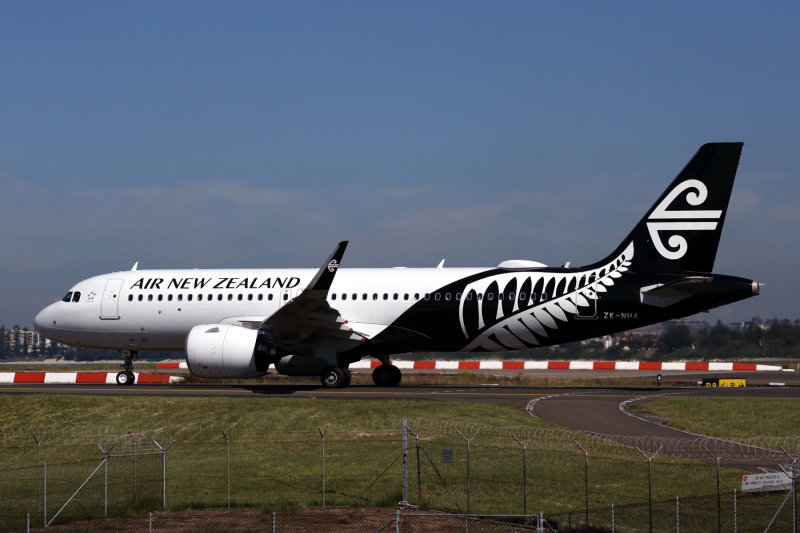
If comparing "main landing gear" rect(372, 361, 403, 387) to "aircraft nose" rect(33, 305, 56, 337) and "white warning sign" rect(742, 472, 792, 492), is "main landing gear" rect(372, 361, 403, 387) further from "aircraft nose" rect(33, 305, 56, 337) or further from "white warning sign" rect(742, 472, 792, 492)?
"white warning sign" rect(742, 472, 792, 492)

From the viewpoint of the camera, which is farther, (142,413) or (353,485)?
(142,413)

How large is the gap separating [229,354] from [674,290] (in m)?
16.9

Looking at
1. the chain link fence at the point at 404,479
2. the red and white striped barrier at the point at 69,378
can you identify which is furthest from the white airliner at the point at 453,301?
the red and white striped barrier at the point at 69,378

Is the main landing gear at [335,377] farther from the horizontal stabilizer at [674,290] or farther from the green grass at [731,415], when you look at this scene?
the horizontal stabilizer at [674,290]

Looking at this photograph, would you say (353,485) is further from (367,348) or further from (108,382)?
(108,382)

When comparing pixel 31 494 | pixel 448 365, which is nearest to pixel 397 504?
pixel 31 494

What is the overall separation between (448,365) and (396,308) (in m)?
26.5

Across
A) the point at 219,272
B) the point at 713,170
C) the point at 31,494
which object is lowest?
the point at 31,494

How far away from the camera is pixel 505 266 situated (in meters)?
36.6

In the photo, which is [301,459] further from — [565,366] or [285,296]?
[565,366]

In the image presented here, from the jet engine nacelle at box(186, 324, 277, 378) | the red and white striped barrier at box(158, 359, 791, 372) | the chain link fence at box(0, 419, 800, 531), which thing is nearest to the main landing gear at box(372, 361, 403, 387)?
the jet engine nacelle at box(186, 324, 277, 378)

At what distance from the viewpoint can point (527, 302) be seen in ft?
116

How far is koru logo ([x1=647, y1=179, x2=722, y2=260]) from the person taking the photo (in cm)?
3406

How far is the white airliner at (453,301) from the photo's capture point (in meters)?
33.7
